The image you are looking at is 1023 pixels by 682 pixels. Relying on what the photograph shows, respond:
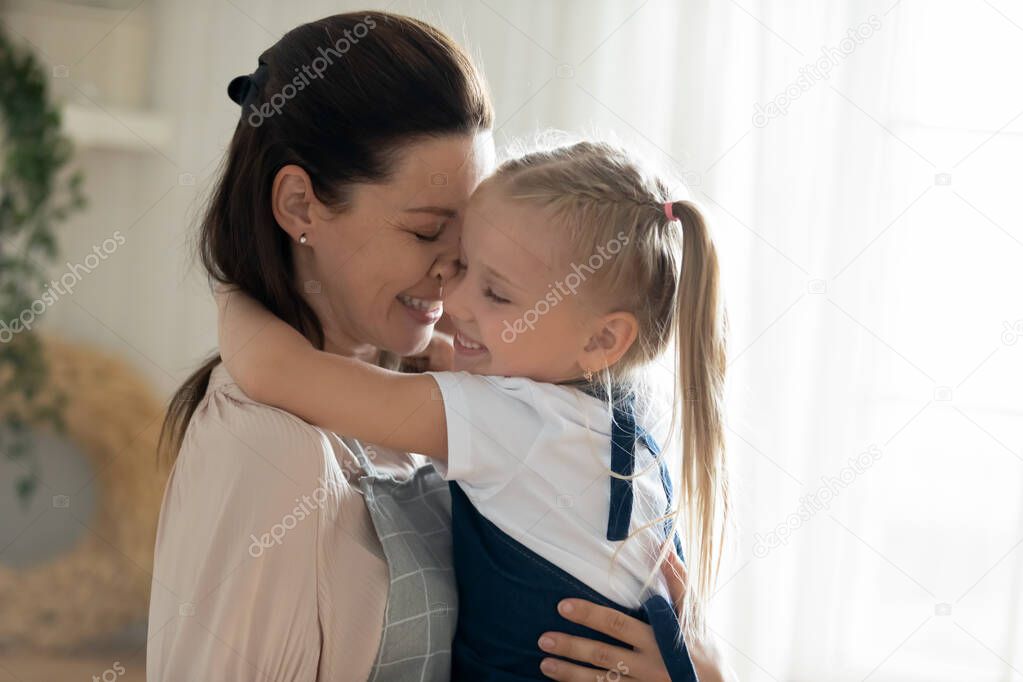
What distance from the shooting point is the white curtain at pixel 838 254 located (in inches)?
111

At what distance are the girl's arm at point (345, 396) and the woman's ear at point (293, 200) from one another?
0.21 meters

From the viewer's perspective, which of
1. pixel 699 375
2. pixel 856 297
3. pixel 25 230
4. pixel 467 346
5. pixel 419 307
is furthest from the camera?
pixel 25 230

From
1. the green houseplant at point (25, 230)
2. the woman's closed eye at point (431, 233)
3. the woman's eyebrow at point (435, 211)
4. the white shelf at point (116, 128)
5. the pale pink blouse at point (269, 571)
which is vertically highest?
the woman's eyebrow at point (435, 211)

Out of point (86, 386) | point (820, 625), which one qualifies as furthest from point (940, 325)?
point (86, 386)

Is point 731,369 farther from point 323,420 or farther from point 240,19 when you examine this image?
point 323,420

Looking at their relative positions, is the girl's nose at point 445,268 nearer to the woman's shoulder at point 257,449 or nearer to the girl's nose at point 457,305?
the girl's nose at point 457,305

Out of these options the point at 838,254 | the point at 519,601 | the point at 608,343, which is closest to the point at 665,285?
the point at 608,343

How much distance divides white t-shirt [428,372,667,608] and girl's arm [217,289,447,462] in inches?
1.0

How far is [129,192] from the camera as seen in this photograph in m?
3.24

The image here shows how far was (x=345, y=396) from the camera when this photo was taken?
44.9 inches

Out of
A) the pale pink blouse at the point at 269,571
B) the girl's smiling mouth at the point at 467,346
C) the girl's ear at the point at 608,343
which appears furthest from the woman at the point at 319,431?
the girl's ear at the point at 608,343

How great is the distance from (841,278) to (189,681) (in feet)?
7.49

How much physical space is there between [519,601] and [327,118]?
63cm

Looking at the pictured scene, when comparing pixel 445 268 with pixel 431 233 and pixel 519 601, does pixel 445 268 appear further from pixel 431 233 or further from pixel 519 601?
pixel 519 601
